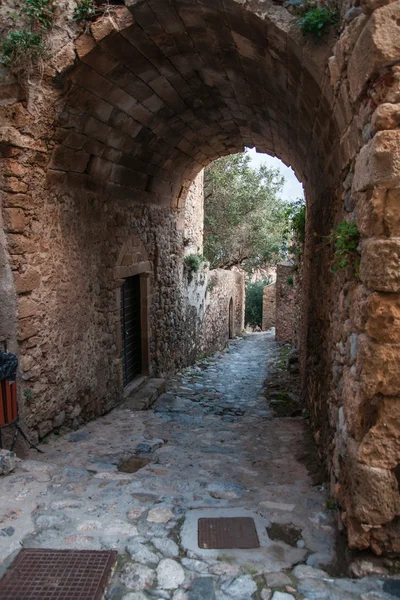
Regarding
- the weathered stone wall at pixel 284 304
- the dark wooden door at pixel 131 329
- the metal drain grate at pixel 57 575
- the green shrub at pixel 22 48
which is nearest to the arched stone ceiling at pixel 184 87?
the green shrub at pixel 22 48

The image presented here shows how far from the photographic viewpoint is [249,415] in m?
6.59

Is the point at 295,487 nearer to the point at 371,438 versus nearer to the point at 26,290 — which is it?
the point at 371,438

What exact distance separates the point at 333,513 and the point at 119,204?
15.1 ft

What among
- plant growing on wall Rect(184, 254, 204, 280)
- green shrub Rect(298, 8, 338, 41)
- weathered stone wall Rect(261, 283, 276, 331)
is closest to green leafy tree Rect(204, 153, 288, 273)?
weathered stone wall Rect(261, 283, 276, 331)

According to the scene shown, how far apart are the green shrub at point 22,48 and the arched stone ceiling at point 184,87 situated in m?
0.32

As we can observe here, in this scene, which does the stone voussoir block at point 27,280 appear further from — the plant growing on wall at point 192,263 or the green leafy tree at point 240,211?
the green leafy tree at point 240,211

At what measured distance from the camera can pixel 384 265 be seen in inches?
91.3

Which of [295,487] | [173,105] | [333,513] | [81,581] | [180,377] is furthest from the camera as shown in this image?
[180,377]

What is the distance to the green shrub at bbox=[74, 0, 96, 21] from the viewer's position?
3744 millimetres

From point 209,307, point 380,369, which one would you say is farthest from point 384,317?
point 209,307

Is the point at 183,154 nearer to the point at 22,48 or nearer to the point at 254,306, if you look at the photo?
the point at 22,48

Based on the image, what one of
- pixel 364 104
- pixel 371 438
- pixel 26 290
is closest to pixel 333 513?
pixel 371 438

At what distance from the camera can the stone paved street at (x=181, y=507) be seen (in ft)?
7.85

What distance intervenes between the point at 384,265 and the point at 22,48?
3354mm
